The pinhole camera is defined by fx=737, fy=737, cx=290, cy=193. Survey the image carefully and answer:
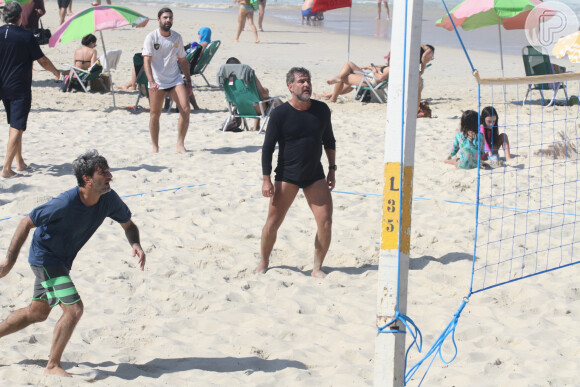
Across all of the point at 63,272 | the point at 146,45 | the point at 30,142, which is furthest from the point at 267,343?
the point at 30,142

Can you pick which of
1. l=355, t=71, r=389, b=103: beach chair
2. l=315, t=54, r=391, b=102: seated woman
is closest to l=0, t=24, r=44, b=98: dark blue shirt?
l=315, t=54, r=391, b=102: seated woman

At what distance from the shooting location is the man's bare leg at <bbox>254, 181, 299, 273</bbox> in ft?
17.3

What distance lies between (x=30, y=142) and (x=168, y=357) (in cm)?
588

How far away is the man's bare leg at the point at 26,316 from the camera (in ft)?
12.8

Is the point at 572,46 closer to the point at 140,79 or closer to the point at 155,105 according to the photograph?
the point at 155,105

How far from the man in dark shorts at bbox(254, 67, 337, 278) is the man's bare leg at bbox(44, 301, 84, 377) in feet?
5.83

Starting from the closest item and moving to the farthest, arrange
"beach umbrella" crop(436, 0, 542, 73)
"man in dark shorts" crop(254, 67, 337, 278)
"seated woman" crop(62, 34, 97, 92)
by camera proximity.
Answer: "man in dark shorts" crop(254, 67, 337, 278), "beach umbrella" crop(436, 0, 542, 73), "seated woman" crop(62, 34, 97, 92)

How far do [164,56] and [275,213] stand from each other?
3.74 m

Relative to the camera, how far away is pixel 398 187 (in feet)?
10.1

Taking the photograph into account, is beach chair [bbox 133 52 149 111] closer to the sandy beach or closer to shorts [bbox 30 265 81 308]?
the sandy beach

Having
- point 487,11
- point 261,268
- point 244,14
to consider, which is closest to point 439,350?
point 261,268

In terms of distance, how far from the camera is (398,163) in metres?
3.02

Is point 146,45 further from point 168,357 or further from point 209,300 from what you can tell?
point 168,357

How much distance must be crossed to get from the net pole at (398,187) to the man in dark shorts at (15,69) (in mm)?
5314
